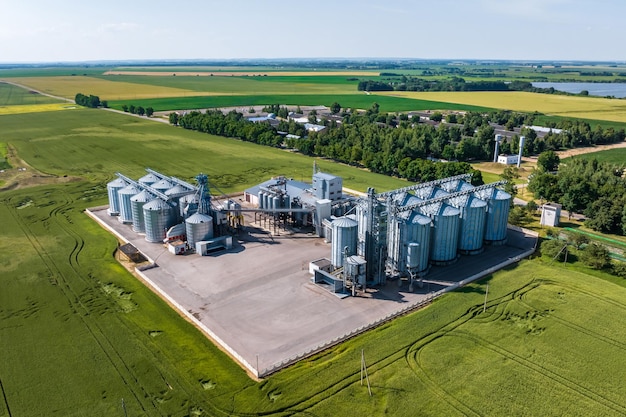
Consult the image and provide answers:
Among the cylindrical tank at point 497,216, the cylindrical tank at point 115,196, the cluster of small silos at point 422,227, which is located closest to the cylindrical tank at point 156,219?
the cylindrical tank at point 115,196

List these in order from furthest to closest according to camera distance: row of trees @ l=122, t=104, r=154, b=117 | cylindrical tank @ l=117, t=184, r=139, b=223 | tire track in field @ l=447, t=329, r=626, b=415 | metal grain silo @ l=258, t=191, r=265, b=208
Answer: row of trees @ l=122, t=104, r=154, b=117 < metal grain silo @ l=258, t=191, r=265, b=208 < cylindrical tank @ l=117, t=184, r=139, b=223 < tire track in field @ l=447, t=329, r=626, b=415

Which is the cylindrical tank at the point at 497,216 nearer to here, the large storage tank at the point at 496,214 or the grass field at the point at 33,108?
the large storage tank at the point at 496,214

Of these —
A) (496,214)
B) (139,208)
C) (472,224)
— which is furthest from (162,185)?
(496,214)

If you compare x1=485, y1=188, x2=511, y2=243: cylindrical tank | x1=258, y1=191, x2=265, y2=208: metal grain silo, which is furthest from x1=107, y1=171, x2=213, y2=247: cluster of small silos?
x1=485, y1=188, x2=511, y2=243: cylindrical tank

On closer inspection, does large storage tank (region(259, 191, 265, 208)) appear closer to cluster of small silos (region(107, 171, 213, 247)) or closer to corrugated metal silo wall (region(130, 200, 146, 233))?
cluster of small silos (region(107, 171, 213, 247))

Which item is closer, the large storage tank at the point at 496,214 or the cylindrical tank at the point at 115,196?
the large storage tank at the point at 496,214

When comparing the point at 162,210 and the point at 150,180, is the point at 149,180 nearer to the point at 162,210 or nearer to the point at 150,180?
the point at 150,180

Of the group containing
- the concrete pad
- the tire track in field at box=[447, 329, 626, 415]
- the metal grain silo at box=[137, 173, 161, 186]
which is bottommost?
the tire track in field at box=[447, 329, 626, 415]
